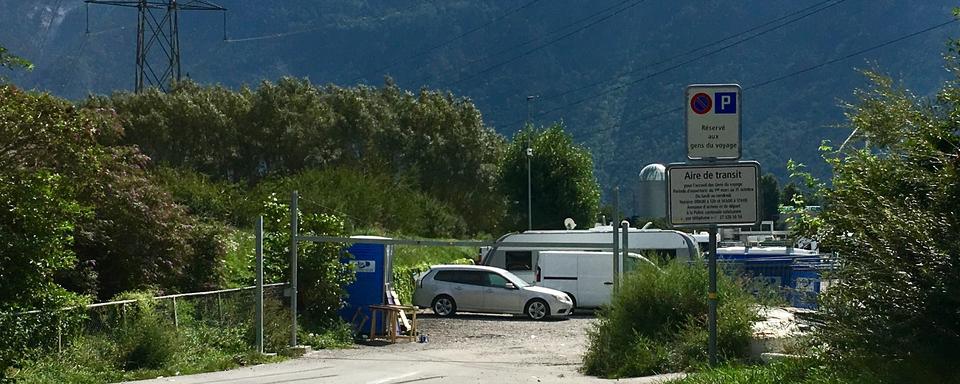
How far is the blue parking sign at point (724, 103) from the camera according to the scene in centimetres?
964

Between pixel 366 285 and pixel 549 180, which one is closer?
pixel 366 285

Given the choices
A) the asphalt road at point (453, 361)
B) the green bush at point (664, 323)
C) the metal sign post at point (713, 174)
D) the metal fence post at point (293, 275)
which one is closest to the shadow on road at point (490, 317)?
the asphalt road at point (453, 361)

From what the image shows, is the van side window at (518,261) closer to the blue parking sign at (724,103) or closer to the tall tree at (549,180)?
the tall tree at (549,180)

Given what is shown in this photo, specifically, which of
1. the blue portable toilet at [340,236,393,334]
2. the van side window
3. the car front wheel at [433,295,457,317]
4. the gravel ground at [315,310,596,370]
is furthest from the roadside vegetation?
the van side window

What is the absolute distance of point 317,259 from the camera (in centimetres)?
2338

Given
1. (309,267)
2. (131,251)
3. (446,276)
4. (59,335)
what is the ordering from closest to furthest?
1. (59,335)
2. (131,251)
3. (309,267)
4. (446,276)

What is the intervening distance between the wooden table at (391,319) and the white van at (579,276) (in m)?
8.17

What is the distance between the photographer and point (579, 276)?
1251 inches

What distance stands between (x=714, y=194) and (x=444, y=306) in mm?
21004

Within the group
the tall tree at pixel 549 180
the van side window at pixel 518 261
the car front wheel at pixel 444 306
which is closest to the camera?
the car front wheel at pixel 444 306

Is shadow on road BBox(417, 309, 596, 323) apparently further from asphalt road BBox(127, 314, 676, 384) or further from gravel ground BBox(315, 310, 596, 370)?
asphalt road BBox(127, 314, 676, 384)

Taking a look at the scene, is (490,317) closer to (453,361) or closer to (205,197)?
(453,361)

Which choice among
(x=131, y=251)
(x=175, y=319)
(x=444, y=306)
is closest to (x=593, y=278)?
(x=444, y=306)

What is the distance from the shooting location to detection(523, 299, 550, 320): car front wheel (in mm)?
29266
